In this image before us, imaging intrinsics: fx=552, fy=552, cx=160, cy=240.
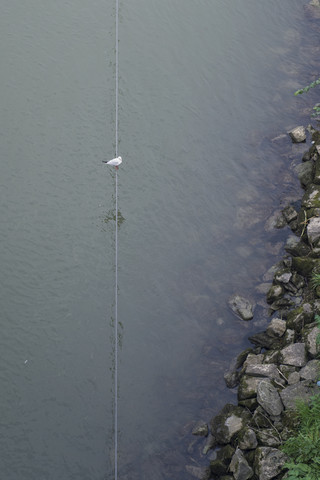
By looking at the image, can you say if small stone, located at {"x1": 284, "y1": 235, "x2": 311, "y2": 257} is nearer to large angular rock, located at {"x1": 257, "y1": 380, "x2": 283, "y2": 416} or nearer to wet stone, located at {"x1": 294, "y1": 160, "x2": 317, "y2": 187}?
wet stone, located at {"x1": 294, "y1": 160, "x2": 317, "y2": 187}

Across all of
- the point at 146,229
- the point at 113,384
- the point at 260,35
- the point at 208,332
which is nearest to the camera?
the point at 113,384

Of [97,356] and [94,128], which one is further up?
[94,128]

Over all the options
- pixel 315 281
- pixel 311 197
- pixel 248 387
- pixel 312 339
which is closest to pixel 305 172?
pixel 311 197

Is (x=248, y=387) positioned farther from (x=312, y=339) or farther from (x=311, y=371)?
(x=312, y=339)

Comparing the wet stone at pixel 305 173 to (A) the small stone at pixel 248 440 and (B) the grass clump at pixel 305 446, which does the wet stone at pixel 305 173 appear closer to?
(B) the grass clump at pixel 305 446

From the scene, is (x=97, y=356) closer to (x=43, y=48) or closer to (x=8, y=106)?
(x=8, y=106)

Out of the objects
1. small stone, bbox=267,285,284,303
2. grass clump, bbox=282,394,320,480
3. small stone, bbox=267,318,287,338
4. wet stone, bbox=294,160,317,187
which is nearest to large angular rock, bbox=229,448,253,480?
grass clump, bbox=282,394,320,480

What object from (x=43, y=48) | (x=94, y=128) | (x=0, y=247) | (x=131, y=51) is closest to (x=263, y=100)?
(x=131, y=51)
